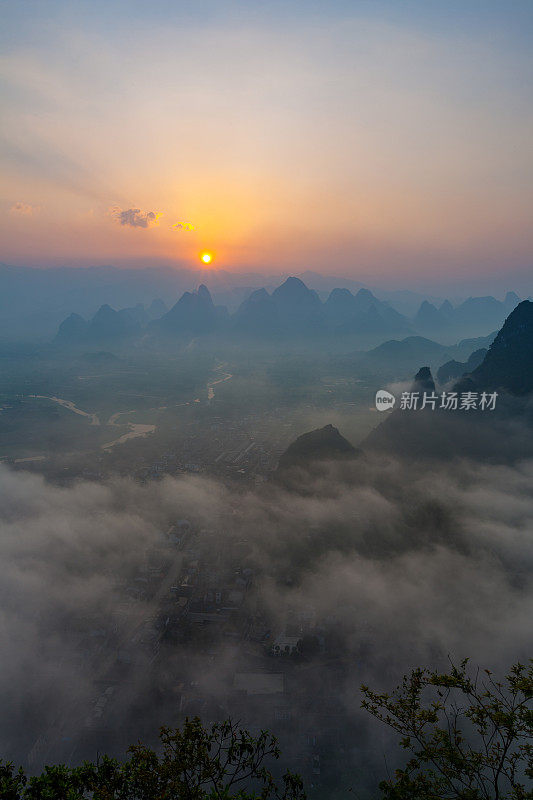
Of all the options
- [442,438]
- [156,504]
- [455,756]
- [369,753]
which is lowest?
[369,753]

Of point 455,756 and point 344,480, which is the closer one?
point 455,756

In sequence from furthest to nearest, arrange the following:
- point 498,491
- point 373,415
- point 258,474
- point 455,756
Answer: point 373,415, point 258,474, point 498,491, point 455,756

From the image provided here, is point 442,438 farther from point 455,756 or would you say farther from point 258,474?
point 455,756

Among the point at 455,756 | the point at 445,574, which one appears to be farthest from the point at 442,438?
the point at 455,756

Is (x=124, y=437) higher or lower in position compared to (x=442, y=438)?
lower

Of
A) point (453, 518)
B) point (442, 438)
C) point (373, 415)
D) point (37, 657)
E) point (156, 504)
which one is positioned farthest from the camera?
point (373, 415)

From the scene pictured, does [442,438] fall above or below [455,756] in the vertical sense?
below

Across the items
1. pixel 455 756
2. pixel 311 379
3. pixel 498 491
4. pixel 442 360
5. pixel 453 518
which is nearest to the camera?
pixel 455 756

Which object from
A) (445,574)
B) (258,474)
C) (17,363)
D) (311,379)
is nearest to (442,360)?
(311,379)

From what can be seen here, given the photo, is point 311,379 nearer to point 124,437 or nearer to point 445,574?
point 124,437
